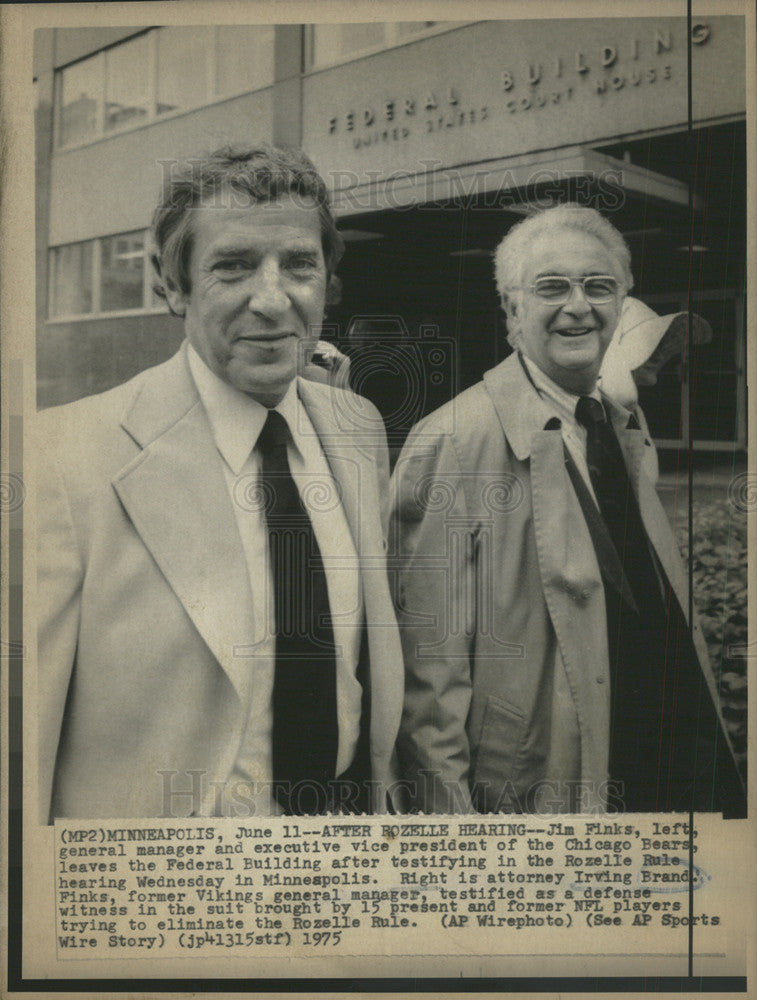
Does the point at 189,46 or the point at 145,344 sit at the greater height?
the point at 189,46

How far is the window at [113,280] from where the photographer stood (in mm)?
3535

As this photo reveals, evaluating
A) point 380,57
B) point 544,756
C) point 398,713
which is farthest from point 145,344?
point 544,756

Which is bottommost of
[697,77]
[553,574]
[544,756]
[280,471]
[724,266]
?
[544,756]

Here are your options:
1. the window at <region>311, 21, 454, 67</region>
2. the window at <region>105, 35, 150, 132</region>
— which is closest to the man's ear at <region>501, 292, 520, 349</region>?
the window at <region>311, 21, 454, 67</region>

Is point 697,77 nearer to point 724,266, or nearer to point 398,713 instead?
point 724,266

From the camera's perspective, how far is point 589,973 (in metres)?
3.49

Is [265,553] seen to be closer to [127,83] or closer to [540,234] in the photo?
[540,234]

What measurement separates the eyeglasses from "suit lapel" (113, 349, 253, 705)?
126 centimetres

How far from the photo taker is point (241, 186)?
3.48 meters

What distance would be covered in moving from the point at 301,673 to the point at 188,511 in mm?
682

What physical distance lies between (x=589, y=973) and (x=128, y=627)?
1.99m

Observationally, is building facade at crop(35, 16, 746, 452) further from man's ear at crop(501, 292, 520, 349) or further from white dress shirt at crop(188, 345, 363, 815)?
white dress shirt at crop(188, 345, 363, 815)

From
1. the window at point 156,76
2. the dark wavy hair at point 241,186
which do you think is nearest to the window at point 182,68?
the window at point 156,76

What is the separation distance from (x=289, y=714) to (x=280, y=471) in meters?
0.84
